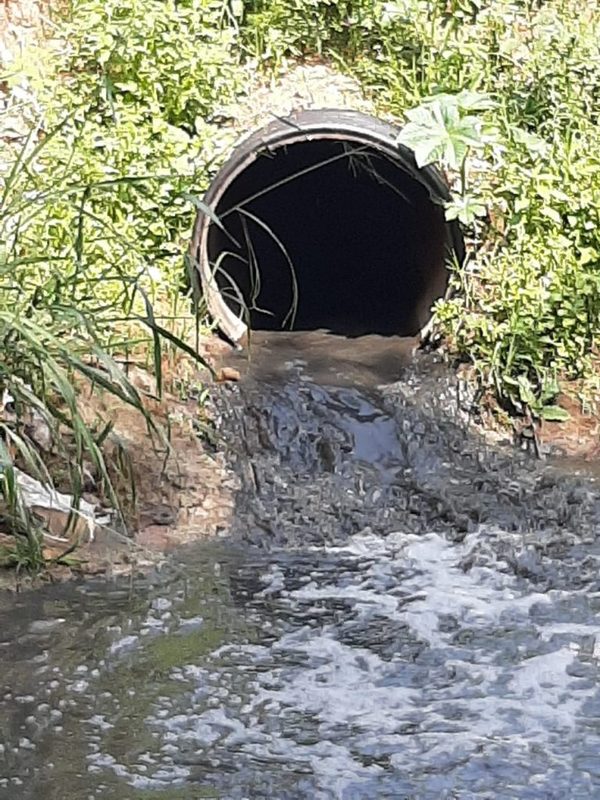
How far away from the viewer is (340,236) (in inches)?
295

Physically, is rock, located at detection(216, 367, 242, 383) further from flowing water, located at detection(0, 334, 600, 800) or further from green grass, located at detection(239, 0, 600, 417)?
green grass, located at detection(239, 0, 600, 417)

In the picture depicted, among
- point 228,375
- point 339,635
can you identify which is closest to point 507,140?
point 228,375

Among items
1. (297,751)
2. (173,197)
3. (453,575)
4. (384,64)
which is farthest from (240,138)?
(297,751)

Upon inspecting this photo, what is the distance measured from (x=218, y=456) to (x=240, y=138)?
1.91m

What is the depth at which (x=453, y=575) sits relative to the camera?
425 centimetres

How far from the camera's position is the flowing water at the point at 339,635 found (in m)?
2.93

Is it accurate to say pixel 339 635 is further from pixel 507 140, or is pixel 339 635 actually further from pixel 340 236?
pixel 340 236

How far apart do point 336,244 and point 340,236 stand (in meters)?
0.06

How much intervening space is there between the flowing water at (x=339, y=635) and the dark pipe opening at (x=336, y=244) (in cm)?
123

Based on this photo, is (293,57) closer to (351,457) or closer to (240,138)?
(240,138)

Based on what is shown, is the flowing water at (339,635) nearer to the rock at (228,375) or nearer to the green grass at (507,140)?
the rock at (228,375)

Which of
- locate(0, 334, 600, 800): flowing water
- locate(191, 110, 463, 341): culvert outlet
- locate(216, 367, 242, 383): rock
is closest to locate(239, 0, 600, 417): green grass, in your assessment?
locate(191, 110, 463, 341): culvert outlet

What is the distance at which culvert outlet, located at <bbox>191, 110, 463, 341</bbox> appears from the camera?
5812 mm

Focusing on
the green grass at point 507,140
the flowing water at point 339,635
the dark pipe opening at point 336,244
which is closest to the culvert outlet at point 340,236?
the dark pipe opening at point 336,244
